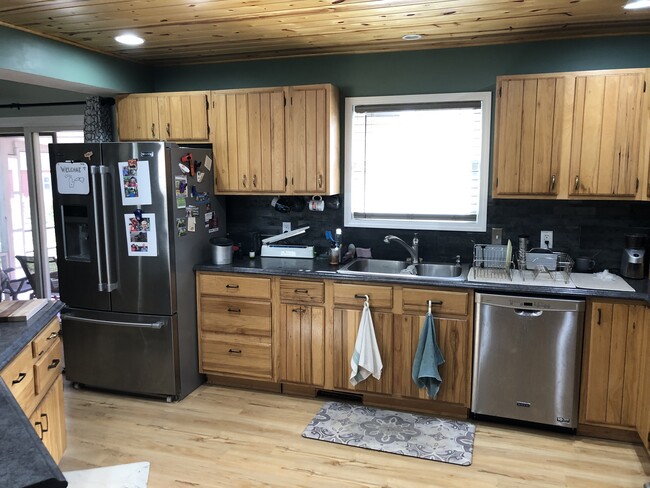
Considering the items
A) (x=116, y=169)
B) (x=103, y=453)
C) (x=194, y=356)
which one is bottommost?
(x=103, y=453)

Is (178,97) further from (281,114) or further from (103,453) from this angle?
(103,453)

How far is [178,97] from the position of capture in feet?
13.2

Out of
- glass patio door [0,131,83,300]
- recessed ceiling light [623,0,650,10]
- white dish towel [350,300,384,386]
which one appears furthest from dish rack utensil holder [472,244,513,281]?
glass patio door [0,131,83,300]

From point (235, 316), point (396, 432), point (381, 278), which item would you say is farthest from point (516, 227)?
point (235, 316)

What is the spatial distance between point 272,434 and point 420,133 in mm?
2322

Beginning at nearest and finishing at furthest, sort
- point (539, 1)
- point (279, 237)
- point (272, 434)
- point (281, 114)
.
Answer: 1. point (539, 1)
2. point (272, 434)
3. point (281, 114)
4. point (279, 237)

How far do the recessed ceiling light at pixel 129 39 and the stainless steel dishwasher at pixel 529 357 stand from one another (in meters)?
2.75

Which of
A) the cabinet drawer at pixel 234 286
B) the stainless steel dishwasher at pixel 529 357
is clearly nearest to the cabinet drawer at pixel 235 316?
the cabinet drawer at pixel 234 286

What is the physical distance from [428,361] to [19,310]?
7.44 ft

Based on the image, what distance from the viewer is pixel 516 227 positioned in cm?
373

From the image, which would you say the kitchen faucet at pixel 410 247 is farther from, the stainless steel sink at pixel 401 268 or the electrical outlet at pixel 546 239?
the electrical outlet at pixel 546 239

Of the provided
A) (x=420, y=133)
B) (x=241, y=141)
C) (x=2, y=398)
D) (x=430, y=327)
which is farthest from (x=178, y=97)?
(x=2, y=398)

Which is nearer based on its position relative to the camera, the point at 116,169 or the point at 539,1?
the point at 539,1

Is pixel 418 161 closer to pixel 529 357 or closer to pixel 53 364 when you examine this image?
pixel 529 357
